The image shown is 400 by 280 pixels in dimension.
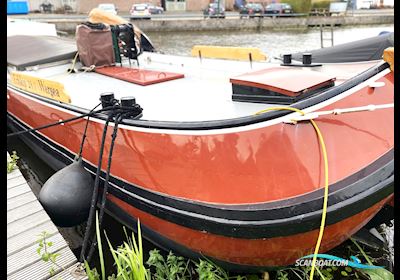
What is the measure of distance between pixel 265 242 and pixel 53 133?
288 centimetres

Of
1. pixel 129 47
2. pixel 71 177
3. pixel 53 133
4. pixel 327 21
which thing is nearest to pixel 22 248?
pixel 71 177

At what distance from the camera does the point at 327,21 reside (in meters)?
27.2

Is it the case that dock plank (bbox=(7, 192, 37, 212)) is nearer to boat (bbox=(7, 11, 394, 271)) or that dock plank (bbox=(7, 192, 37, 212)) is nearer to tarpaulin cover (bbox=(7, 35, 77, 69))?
boat (bbox=(7, 11, 394, 271))

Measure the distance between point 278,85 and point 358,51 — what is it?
1756 mm

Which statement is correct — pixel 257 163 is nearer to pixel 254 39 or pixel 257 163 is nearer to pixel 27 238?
pixel 27 238

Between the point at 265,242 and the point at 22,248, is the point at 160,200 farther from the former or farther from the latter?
the point at 22,248

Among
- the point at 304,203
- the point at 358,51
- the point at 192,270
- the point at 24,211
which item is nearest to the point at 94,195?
the point at 24,211

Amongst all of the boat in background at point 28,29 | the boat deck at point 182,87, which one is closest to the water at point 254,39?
the boat in background at point 28,29

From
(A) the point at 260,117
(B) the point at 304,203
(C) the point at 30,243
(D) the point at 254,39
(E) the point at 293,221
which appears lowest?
(C) the point at 30,243

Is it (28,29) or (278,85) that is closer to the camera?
(278,85)

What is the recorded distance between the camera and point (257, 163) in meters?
2.43

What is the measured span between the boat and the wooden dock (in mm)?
637

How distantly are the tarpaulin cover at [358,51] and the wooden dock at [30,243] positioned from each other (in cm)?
324

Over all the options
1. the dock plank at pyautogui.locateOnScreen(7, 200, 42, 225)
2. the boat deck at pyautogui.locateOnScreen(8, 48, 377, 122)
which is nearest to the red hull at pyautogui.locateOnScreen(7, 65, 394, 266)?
the boat deck at pyautogui.locateOnScreen(8, 48, 377, 122)
